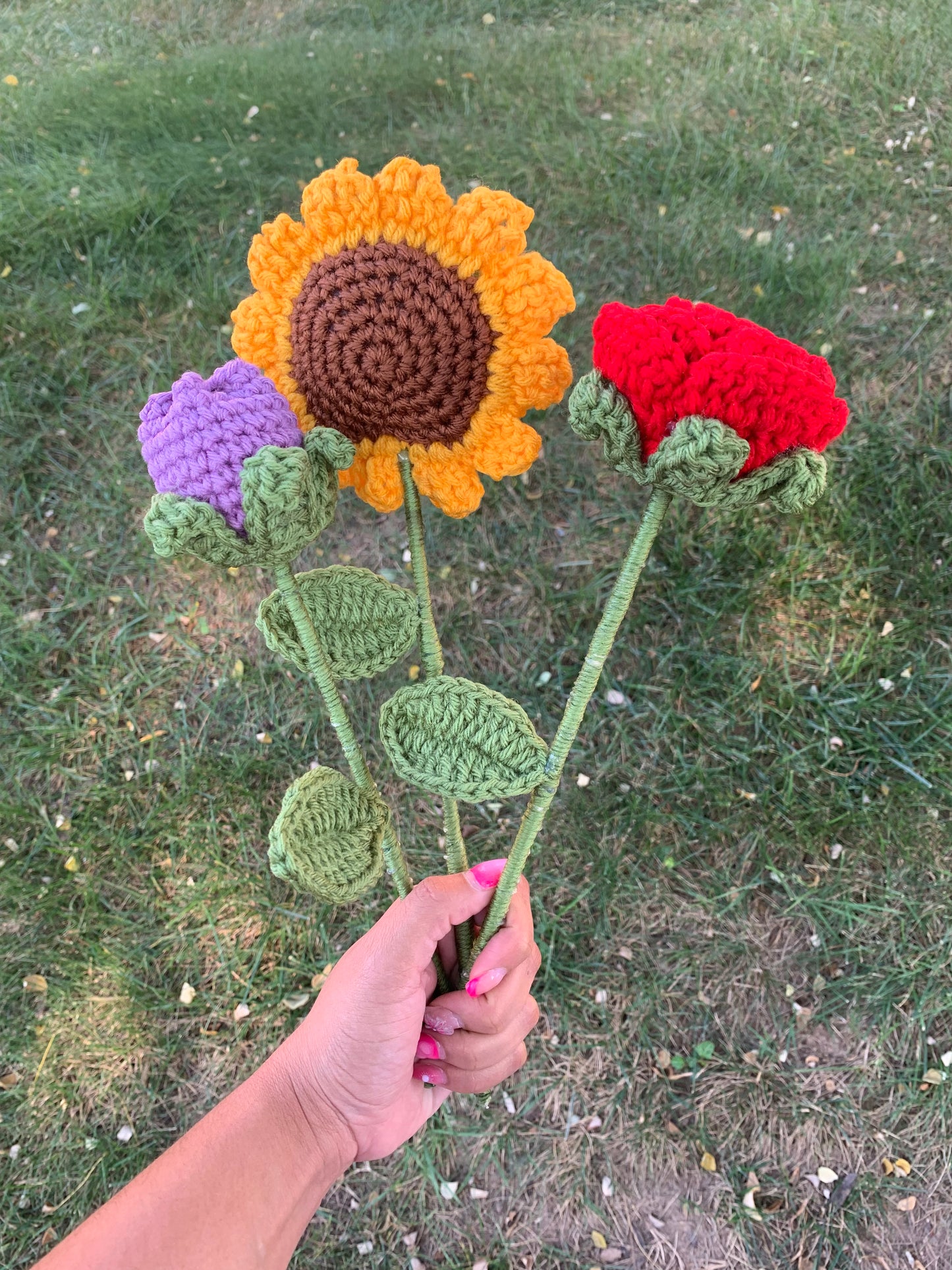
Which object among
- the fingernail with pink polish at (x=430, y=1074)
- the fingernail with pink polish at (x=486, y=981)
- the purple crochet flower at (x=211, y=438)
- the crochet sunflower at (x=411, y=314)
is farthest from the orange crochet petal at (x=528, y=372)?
the fingernail with pink polish at (x=430, y=1074)

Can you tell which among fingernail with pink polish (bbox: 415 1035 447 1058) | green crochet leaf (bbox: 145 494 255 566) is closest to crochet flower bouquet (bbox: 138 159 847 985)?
green crochet leaf (bbox: 145 494 255 566)

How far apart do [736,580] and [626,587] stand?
1012mm

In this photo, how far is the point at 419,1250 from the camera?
143 centimetres

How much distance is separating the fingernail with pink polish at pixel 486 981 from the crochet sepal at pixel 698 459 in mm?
731

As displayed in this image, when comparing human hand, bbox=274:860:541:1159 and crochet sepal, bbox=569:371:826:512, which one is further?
human hand, bbox=274:860:541:1159

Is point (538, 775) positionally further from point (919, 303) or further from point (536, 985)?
point (919, 303)

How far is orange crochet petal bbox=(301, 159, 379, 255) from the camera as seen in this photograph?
773 mm

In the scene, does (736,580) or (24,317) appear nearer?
(736,580)

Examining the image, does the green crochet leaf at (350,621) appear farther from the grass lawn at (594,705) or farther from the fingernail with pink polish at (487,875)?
the grass lawn at (594,705)

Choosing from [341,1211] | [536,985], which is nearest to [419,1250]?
[341,1211]

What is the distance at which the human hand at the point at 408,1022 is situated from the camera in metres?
1.04

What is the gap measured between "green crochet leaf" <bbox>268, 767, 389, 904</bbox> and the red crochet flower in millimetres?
495

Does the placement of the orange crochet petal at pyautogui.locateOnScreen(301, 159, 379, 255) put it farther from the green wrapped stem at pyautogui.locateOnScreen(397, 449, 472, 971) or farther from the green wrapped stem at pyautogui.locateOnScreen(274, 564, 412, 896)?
the green wrapped stem at pyautogui.locateOnScreen(274, 564, 412, 896)

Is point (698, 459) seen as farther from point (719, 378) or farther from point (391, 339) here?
point (391, 339)
